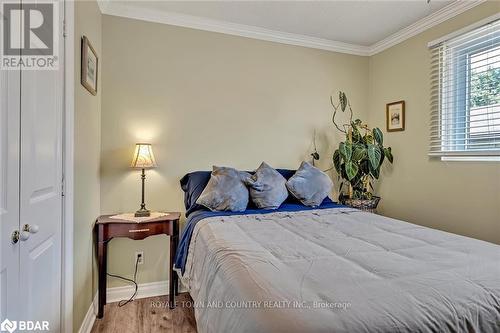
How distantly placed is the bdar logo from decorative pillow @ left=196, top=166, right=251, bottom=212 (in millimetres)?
1382

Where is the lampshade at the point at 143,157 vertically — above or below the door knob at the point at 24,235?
above

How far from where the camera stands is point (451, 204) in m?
2.53

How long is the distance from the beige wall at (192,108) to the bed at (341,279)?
0.96 meters

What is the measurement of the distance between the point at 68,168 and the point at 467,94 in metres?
3.15

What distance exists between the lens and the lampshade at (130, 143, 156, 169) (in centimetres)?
236

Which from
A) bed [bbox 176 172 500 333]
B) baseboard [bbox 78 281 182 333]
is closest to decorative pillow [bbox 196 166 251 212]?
bed [bbox 176 172 500 333]

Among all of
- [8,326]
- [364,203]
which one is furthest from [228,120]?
[8,326]

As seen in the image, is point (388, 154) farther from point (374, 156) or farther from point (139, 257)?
point (139, 257)

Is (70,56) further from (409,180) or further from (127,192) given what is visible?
(409,180)

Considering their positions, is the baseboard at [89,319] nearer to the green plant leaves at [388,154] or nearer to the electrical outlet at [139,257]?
the electrical outlet at [139,257]

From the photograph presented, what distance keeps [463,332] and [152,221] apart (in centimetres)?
201

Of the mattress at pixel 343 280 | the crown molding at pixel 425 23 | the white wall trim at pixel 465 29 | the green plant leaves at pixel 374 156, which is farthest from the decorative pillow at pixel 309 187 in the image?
the crown molding at pixel 425 23

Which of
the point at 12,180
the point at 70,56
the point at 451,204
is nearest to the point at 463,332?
the point at 12,180

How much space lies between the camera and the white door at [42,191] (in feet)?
3.79
